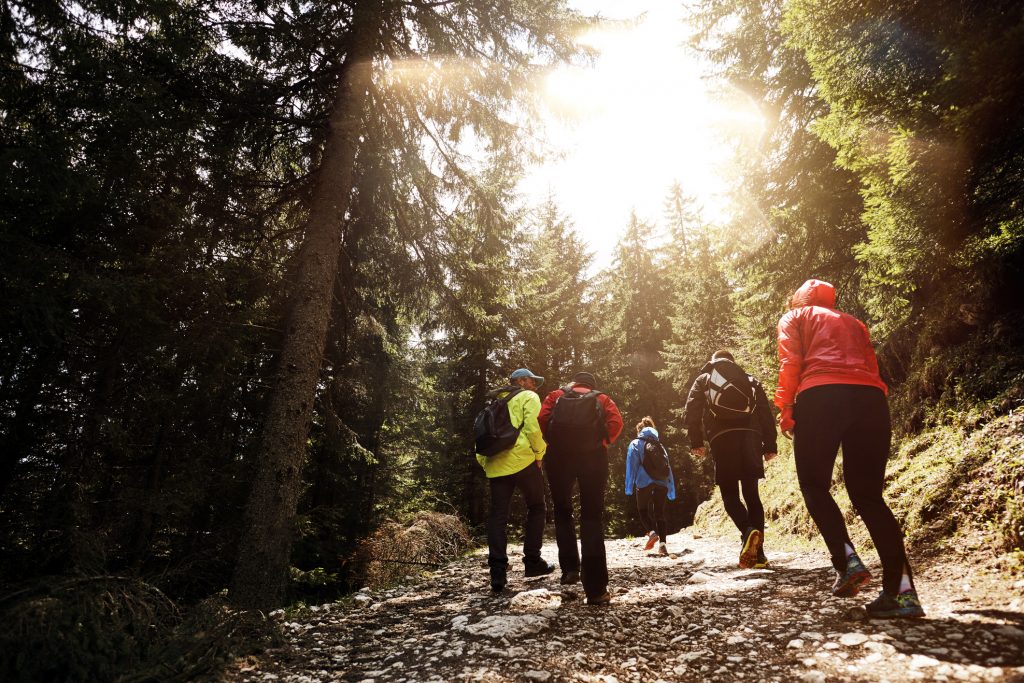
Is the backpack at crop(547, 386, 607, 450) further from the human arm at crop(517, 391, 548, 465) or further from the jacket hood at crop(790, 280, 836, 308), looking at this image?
the jacket hood at crop(790, 280, 836, 308)

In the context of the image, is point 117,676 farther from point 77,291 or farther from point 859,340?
point 859,340

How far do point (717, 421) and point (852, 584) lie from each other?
2.24 m

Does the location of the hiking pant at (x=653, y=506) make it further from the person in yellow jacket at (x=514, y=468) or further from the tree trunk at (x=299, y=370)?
the tree trunk at (x=299, y=370)

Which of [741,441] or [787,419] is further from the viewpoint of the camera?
[741,441]

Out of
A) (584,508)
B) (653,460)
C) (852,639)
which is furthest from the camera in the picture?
(653,460)

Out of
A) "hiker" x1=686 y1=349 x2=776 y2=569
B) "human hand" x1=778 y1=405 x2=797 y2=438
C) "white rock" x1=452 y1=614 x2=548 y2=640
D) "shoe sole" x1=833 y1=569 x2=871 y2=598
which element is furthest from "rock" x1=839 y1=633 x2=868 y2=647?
"hiker" x1=686 y1=349 x2=776 y2=569

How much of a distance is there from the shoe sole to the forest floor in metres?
0.10

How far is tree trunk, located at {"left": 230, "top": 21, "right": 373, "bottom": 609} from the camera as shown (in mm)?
5363

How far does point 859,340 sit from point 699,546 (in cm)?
→ 668

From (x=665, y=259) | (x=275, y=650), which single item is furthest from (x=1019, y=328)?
(x=665, y=259)

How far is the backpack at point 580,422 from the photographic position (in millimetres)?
4633

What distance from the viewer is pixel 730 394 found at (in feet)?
17.7

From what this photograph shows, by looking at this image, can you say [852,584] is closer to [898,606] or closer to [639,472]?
[898,606]

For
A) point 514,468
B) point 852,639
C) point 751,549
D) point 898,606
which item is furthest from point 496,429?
point 898,606
